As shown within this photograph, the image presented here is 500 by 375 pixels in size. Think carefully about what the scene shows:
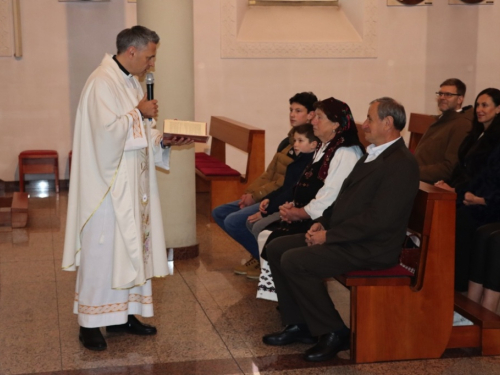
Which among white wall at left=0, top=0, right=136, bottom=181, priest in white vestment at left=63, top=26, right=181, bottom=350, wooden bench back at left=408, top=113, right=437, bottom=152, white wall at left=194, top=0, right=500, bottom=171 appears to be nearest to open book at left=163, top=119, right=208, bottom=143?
priest in white vestment at left=63, top=26, right=181, bottom=350

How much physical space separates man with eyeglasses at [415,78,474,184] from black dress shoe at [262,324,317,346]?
2192 mm

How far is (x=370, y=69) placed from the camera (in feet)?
37.1

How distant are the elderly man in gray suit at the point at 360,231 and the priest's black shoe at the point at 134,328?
962mm

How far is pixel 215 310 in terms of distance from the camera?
16.7 ft

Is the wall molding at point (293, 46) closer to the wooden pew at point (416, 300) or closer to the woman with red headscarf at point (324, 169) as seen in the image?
the woman with red headscarf at point (324, 169)

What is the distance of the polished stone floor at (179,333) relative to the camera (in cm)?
408

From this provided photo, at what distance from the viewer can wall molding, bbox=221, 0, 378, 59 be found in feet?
35.4

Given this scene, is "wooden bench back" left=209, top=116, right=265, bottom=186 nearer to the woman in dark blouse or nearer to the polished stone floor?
the polished stone floor

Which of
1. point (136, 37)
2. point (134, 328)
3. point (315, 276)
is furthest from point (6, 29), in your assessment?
point (315, 276)

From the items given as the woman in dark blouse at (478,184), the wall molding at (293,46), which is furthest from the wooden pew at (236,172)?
the woman in dark blouse at (478,184)

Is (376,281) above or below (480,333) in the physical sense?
above

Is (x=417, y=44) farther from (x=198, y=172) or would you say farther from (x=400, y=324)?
(x=400, y=324)

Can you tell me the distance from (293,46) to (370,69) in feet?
4.13

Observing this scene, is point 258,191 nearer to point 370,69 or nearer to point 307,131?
point 307,131
